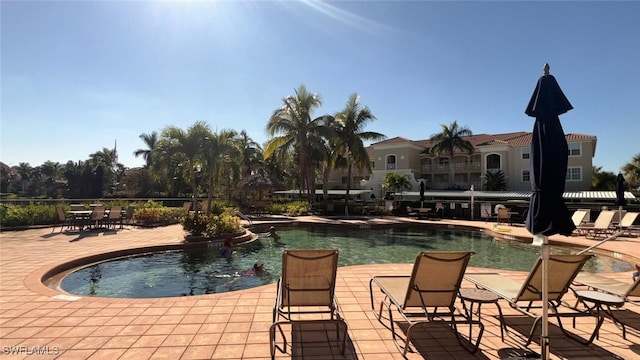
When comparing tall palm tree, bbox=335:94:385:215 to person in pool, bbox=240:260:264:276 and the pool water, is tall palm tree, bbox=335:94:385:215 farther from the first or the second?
person in pool, bbox=240:260:264:276

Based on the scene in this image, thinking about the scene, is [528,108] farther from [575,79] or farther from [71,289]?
[575,79]

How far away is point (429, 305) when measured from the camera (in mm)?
3812

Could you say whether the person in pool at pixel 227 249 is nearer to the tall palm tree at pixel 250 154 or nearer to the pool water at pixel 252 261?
the pool water at pixel 252 261

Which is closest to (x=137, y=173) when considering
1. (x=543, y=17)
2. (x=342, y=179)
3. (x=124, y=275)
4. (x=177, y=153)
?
(x=342, y=179)

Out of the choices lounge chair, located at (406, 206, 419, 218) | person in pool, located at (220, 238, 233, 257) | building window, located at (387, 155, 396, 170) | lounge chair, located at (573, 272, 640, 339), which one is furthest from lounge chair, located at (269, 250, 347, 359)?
building window, located at (387, 155, 396, 170)

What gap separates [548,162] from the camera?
3262mm

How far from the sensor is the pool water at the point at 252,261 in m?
7.02

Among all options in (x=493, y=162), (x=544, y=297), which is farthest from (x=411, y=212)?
(x=544, y=297)

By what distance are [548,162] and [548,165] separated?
0.10 feet

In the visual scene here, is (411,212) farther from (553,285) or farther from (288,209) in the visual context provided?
(553,285)

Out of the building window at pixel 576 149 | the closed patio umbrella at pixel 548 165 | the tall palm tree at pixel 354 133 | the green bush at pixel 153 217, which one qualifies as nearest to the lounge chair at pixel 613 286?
the closed patio umbrella at pixel 548 165

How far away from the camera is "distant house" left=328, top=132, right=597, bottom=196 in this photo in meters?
32.2

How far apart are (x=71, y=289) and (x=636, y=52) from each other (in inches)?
753

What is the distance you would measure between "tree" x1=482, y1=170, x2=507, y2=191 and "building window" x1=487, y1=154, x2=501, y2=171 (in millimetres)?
1268
